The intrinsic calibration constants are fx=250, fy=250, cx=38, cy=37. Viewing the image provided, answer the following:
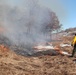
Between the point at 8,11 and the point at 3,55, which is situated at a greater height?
the point at 8,11

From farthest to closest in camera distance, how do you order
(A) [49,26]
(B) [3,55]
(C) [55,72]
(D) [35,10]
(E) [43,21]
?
(A) [49,26]
(E) [43,21]
(D) [35,10]
(B) [3,55]
(C) [55,72]

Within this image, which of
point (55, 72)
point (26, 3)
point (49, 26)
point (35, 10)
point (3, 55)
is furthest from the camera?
point (49, 26)

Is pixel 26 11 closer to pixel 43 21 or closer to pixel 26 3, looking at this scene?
pixel 26 3

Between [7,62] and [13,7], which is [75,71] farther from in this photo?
[13,7]

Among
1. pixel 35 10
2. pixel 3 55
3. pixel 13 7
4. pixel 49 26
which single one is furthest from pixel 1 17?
pixel 3 55

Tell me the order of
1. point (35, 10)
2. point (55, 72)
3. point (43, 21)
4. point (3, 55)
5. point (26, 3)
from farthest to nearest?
point (43, 21) → point (35, 10) → point (26, 3) → point (3, 55) → point (55, 72)

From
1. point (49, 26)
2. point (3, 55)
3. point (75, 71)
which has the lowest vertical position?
point (75, 71)

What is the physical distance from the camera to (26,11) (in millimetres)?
33812

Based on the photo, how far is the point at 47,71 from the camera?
11062 mm

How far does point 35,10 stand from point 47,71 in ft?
83.4

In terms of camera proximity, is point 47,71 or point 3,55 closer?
point 47,71

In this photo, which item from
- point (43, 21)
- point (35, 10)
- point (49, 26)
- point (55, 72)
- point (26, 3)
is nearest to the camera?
point (55, 72)

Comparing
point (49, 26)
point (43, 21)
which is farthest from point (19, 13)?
point (49, 26)

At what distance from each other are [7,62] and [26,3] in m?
22.7
